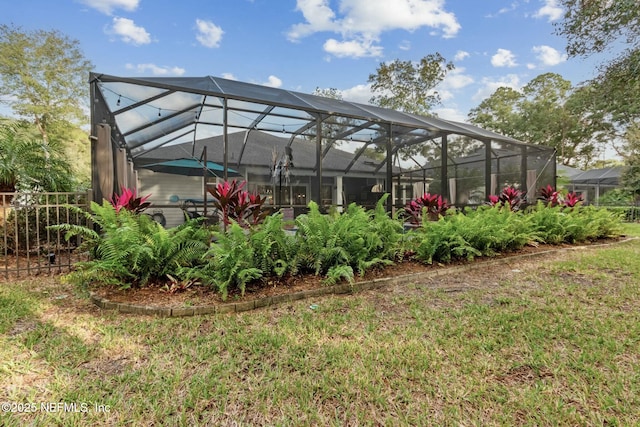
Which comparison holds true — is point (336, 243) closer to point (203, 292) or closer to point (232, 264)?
point (232, 264)

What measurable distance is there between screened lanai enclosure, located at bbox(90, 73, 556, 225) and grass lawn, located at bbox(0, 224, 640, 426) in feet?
8.77

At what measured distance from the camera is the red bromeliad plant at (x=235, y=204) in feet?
11.7

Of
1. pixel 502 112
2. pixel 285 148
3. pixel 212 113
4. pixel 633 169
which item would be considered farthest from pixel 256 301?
pixel 502 112

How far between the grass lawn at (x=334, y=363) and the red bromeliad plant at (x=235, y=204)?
1.40 m

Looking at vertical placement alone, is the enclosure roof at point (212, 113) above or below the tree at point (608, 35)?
below

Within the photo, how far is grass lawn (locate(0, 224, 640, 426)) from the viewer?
51.6 inches

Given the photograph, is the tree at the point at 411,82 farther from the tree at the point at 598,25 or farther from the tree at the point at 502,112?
the tree at the point at 502,112

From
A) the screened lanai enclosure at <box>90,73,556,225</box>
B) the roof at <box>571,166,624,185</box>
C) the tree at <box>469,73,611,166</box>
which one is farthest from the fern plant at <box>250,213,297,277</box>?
the tree at <box>469,73,611,166</box>

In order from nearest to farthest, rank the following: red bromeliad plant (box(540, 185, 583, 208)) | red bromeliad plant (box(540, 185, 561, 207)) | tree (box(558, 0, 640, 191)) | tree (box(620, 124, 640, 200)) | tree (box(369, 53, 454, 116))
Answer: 1. red bromeliad plant (box(540, 185, 583, 208))
2. red bromeliad plant (box(540, 185, 561, 207))
3. tree (box(558, 0, 640, 191))
4. tree (box(620, 124, 640, 200))
5. tree (box(369, 53, 454, 116))

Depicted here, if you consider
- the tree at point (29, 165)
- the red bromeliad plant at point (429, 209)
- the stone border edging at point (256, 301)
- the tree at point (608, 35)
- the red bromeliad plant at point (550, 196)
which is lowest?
the stone border edging at point (256, 301)

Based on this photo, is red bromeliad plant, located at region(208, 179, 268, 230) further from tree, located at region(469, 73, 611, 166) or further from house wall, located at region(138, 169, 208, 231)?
tree, located at region(469, 73, 611, 166)

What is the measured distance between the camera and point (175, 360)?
1.72m

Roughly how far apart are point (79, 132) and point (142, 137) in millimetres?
15735

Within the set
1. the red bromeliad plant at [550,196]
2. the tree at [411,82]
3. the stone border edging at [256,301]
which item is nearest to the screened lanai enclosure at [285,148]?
the red bromeliad plant at [550,196]
